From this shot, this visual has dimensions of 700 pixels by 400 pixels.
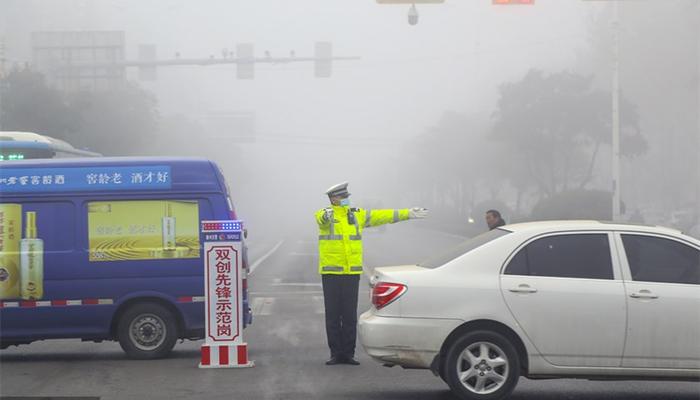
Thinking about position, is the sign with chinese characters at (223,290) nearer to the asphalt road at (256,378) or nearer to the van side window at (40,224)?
the asphalt road at (256,378)

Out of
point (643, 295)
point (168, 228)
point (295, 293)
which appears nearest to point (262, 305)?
point (295, 293)

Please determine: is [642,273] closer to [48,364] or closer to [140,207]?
[140,207]

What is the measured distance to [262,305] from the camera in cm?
1856

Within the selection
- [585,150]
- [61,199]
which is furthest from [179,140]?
[61,199]

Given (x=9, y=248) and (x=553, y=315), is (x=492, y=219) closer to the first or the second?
(x=553, y=315)

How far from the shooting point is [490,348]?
884 centimetres

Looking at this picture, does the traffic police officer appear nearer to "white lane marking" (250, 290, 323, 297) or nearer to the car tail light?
the car tail light

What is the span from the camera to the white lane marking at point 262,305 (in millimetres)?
17328

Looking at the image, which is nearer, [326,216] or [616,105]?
[326,216]

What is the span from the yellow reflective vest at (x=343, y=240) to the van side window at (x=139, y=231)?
1.56 m

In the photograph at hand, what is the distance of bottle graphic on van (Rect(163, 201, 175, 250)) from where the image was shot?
38.8ft

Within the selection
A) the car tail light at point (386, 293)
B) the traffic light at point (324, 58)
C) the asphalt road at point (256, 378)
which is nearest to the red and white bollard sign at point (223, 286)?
the asphalt road at point (256, 378)

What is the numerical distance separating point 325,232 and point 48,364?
11.3 feet

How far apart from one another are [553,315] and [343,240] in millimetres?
3082
